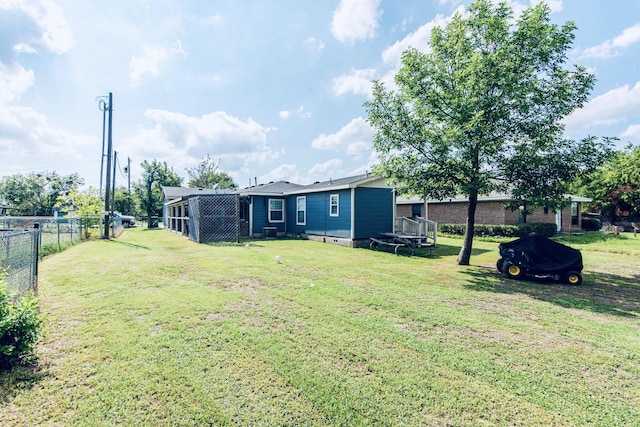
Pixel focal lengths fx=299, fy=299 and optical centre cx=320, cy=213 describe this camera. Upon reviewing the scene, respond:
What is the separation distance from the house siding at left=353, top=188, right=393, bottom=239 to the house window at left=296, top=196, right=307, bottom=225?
3.87 m

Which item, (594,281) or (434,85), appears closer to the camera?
(594,281)

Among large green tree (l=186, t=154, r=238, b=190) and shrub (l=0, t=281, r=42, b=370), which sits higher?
large green tree (l=186, t=154, r=238, b=190)

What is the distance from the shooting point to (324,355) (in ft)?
10.4

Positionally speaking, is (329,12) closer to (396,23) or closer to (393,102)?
(396,23)

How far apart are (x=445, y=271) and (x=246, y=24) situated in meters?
10.4

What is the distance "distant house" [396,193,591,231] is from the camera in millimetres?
17359

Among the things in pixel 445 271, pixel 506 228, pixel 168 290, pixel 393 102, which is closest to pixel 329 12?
pixel 393 102

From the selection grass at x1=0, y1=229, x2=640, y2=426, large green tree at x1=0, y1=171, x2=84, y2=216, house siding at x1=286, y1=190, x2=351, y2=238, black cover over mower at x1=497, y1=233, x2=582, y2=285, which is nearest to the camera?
grass at x1=0, y1=229, x2=640, y2=426

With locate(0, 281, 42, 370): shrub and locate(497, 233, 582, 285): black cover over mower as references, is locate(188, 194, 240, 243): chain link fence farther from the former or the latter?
locate(0, 281, 42, 370): shrub

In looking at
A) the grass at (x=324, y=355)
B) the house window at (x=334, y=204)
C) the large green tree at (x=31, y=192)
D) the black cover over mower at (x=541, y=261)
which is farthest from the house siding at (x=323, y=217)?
the large green tree at (x=31, y=192)

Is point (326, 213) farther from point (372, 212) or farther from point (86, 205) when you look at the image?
point (86, 205)

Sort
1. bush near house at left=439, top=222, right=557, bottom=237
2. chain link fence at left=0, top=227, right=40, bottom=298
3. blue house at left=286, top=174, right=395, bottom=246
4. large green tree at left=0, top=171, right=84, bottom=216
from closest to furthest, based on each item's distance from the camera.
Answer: chain link fence at left=0, top=227, right=40, bottom=298 < blue house at left=286, top=174, right=395, bottom=246 < bush near house at left=439, top=222, right=557, bottom=237 < large green tree at left=0, top=171, right=84, bottom=216

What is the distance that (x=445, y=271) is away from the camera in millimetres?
8078

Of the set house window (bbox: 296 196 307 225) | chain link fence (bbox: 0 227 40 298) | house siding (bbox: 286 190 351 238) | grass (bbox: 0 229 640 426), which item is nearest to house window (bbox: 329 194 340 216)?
house siding (bbox: 286 190 351 238)
